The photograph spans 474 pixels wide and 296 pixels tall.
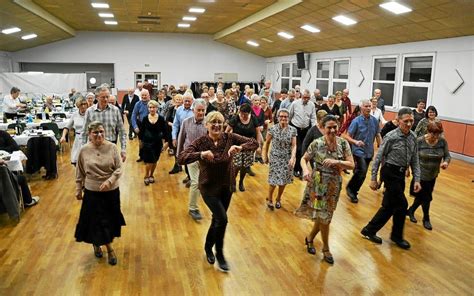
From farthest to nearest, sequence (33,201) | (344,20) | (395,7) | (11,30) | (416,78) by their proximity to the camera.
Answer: (11,30) < (416,78) < (344,20) < (395,7) < (33,201)

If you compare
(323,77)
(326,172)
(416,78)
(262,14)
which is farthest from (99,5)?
(326,172)

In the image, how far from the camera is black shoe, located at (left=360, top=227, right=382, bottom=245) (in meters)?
4.53

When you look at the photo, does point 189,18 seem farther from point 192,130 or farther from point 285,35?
point 192,130

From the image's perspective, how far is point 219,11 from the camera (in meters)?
13.2

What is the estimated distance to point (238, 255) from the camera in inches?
163

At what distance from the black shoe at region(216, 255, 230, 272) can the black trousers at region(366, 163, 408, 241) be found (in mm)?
1827

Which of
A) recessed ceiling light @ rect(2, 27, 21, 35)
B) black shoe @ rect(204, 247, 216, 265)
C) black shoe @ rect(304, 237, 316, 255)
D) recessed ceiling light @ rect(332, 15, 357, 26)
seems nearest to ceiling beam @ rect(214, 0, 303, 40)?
recessed ceiling light @ rect(332, 15, 357, 26)

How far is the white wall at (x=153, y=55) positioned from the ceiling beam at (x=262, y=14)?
10.4ft

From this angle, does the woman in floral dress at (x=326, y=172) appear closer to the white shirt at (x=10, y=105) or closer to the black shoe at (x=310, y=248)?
the black shoe at (x=310, y=248)

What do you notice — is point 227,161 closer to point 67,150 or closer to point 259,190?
point 259,190

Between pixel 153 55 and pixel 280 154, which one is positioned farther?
pixel 153 55

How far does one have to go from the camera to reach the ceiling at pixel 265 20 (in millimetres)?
8922

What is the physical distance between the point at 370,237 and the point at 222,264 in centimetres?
186

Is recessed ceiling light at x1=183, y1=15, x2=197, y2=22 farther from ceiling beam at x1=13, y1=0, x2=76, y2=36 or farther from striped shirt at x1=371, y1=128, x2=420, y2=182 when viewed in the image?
striped shirt at x1=371, y1=128, x2=420, y2=182
